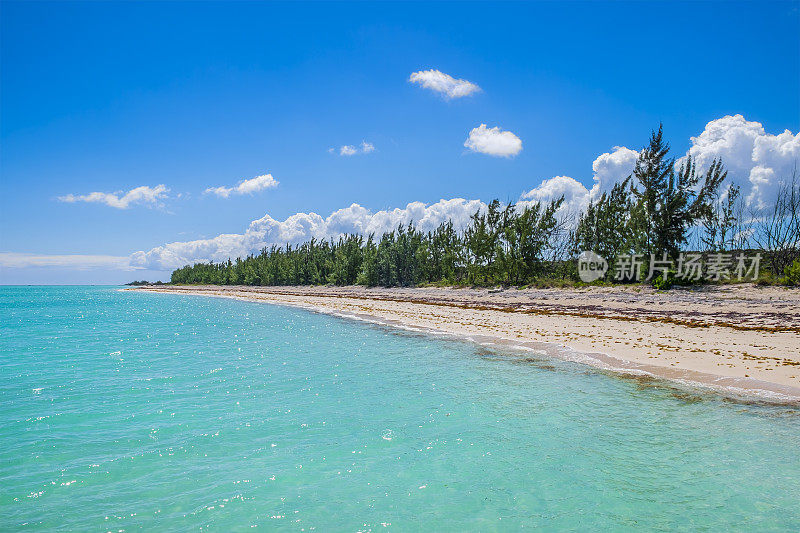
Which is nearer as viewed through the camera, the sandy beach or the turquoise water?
the turquoise water

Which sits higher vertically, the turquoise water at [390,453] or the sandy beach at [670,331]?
the sandy beach at [670,331]

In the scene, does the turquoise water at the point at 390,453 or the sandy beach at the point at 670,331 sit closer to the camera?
the turquoise water at the point at 390,453

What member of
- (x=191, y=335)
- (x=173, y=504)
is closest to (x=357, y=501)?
(x=173, y=504)

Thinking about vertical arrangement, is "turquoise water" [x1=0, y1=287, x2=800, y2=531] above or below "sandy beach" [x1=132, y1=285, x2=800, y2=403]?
below

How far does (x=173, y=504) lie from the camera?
5562mm

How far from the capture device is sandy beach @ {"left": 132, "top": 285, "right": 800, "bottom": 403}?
39.1 ft

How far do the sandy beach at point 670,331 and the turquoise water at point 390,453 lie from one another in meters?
2.20

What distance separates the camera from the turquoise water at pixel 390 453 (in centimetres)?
532

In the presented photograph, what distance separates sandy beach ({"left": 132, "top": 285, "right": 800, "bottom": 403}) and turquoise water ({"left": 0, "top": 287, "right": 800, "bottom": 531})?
220 centimetres

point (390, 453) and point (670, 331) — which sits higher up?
point (670, 331)

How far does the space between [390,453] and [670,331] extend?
1716 centimetres

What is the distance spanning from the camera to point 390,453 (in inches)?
282

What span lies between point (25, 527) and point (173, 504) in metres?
1.63

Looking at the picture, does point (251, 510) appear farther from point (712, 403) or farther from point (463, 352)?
point (463, 352)
